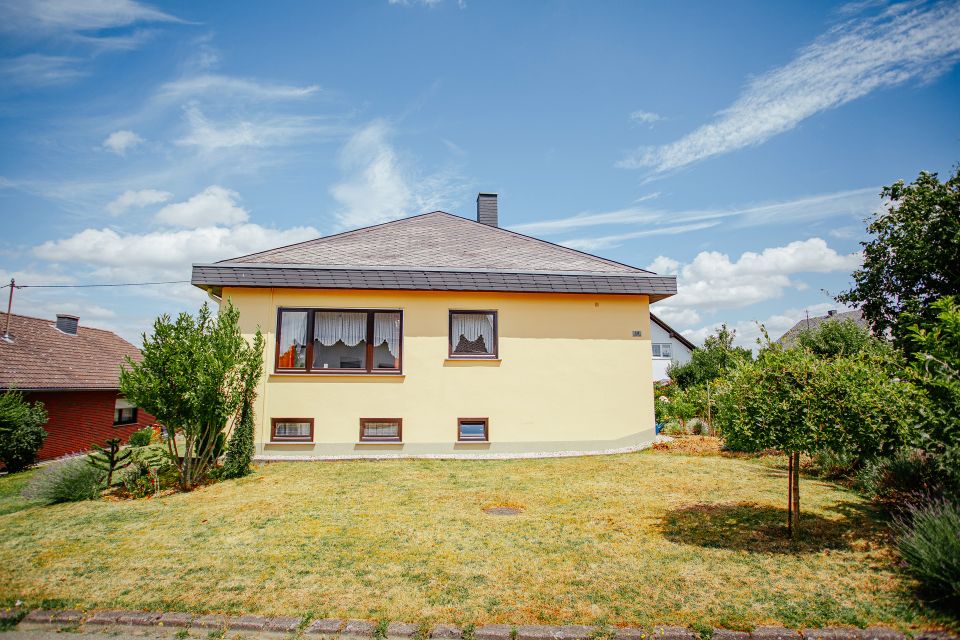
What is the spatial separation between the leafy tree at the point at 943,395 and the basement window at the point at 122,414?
26244 mm

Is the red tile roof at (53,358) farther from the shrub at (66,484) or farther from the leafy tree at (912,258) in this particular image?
the leafy tree at (912,258)

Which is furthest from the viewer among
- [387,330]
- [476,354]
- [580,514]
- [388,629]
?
[476,354]

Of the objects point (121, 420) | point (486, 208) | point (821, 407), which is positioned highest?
point (486, 208)

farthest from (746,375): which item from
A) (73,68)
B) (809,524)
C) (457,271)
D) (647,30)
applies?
(73,68)

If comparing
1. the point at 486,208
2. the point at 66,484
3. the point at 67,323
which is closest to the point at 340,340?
the point at 66,484

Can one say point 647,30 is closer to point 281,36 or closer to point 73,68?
point 281,36

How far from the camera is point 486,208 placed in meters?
17.5

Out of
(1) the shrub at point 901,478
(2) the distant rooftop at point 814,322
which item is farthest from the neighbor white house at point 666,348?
(1) the shrub at point 901,478

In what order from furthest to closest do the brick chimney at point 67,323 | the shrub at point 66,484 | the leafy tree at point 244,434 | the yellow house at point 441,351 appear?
1. the brick chimney at point 67,323
2. the yellow house at point 441,351
3. the leafy tree at point 244,434
4. the shrub at point 66,484

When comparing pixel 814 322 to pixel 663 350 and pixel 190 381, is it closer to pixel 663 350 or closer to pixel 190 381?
pixel 663 350

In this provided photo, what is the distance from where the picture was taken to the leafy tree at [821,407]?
217 inches

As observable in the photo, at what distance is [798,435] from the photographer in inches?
219

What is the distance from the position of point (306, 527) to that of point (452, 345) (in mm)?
6297

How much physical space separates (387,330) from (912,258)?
11.4m
